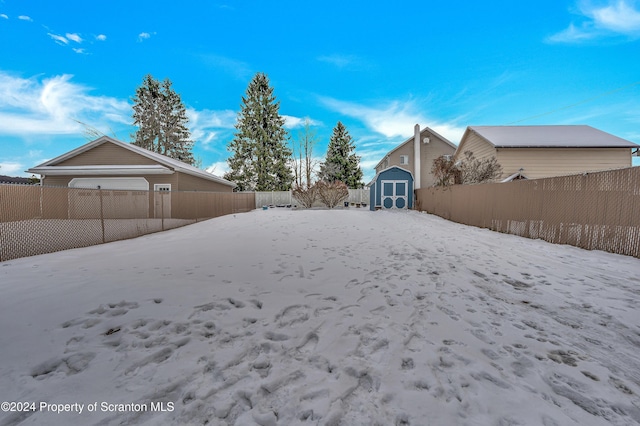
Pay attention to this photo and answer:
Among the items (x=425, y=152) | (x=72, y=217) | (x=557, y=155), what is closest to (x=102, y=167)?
(x=72, y=217)

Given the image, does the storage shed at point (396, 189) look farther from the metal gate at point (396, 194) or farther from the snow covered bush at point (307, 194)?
the snow covered bush at point (307, 194)

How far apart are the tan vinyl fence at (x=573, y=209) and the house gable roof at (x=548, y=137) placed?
7.81 metres

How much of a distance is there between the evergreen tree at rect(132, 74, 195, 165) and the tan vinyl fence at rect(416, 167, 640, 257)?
107 feet

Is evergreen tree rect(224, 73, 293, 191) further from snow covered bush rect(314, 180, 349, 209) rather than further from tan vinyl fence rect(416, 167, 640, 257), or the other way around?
tan vinyl fence rect(416, 167, 640, 257)

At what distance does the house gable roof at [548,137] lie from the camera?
46.9ft

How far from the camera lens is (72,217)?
6891mm

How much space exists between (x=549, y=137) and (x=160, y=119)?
36.3 m

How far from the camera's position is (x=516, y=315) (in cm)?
270

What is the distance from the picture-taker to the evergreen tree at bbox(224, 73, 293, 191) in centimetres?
2692

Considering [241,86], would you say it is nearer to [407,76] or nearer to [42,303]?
[407,76]

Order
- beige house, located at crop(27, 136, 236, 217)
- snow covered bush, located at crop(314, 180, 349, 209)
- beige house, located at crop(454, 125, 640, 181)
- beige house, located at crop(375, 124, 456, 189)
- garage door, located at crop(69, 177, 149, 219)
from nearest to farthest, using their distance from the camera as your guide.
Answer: garage door, located at crop(69, 177, 149, 219) → beige house, located at crop(27, 136, 236, 217) → beige house, located at crop(454, 125, 640, 181) → snow covered bush, located at crop(314, 180, 349, 209) → beige house, located at crop(375, 124, 456, 189)

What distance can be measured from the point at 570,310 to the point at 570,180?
501 centimetres

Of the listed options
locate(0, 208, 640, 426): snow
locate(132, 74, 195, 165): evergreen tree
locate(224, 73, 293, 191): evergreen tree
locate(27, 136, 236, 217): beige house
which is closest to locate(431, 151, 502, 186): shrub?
locate(0, 208, 640, 426): snow

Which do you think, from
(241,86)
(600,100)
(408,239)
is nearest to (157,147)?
(241,86)
